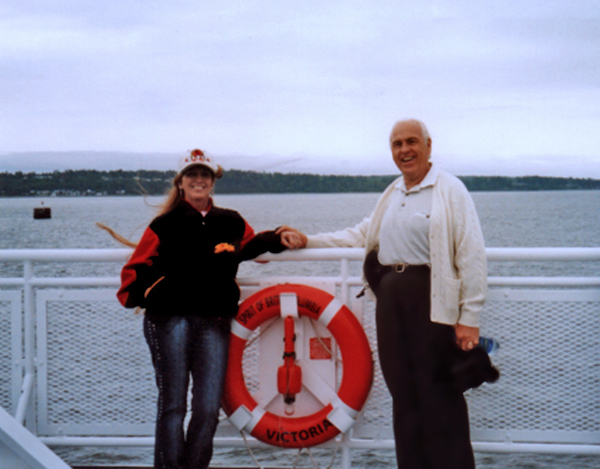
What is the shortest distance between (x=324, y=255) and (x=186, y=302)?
1.87 feet

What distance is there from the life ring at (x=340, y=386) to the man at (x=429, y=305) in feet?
1.02

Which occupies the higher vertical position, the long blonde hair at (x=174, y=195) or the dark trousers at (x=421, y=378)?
the long blonde hair at (x=174, y=195)

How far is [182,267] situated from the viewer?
6.86ft

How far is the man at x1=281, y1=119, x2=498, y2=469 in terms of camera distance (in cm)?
183

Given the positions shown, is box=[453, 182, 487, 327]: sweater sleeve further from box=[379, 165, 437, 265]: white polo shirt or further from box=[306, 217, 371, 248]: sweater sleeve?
box=[306, 217, 371, 248]: sweater sleeve

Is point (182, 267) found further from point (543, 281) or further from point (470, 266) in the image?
point (543, 281)

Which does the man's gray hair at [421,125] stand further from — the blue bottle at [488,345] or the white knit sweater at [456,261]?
the blue bottle at [488,345]

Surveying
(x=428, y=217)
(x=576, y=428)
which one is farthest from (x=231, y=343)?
(x=576, y=428)

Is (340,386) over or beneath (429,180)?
beneath

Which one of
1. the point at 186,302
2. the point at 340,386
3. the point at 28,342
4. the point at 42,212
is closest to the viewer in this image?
the point at 186,302

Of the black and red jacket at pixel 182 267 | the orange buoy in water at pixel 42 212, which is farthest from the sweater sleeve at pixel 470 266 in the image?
the orange buoy in water at pixel 42 212

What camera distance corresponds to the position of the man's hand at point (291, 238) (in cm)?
229

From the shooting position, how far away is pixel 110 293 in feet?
8.32

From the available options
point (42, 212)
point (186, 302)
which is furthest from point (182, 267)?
point (42, 212)
